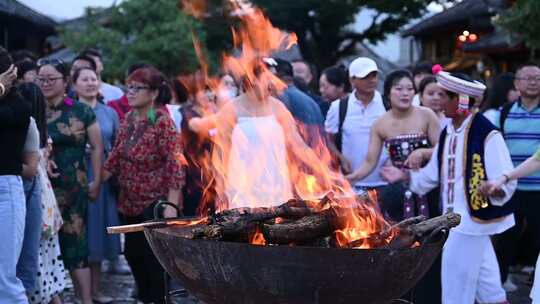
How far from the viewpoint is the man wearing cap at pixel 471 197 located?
18.2ft

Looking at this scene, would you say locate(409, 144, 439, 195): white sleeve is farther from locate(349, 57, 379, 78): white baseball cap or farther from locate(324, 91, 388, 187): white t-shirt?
locate(349, 57, 379, 78): white baseball cap

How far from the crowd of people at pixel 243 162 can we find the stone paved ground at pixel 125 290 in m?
0.18

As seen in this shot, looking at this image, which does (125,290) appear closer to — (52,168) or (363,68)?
(52,168)

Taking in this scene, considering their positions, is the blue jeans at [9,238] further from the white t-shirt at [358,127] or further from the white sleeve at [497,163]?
the white sleeve at [497,163]

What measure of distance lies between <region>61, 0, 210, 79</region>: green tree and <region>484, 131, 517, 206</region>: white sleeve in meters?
22.3

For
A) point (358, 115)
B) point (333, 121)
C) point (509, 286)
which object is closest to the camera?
point (358, 115)

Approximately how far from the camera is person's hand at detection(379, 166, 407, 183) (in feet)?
20.9

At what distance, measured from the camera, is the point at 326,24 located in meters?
41.8

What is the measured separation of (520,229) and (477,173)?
2.53 m

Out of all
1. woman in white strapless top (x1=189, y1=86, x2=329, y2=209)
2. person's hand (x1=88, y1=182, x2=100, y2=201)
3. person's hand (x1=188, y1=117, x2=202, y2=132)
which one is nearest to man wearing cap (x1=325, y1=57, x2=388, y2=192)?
woman in white strapless top (x1=189, y1=86, x2=329, y2=209)

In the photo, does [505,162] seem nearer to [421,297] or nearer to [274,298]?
[421,297]

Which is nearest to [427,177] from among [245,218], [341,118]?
[341,118]

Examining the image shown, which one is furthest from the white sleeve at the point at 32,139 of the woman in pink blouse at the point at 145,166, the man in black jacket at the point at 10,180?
the woman in pink blouse at the point at 145,166

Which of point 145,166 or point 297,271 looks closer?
point 297,271
